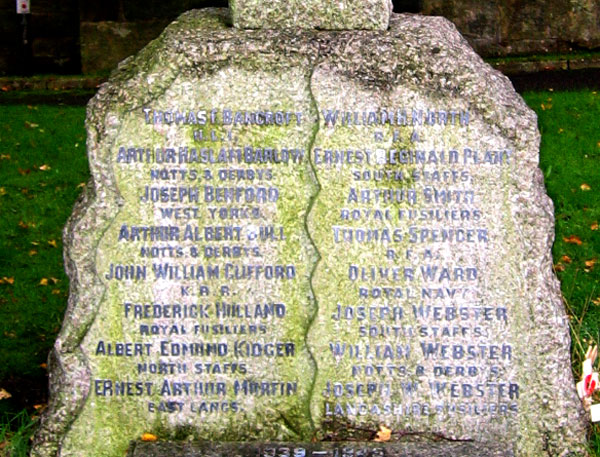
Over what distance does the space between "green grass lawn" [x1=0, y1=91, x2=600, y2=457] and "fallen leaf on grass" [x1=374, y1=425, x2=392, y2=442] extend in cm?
89

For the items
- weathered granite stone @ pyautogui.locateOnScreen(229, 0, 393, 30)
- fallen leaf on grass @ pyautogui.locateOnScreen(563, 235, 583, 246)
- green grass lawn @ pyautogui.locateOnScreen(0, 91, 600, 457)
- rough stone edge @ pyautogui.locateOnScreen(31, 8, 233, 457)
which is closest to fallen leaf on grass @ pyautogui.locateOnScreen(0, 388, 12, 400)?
green grass lawn @ pyautogui.locateOnScreen(0, 91, 600, 457)

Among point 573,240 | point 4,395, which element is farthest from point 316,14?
point 573,240

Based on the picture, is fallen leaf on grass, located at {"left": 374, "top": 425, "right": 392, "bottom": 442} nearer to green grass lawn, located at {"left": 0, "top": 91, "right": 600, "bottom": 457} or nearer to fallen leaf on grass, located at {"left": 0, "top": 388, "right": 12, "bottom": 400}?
green grass lawn, located at {"left": 0, "top": 91, "right": 600, "bottom": 457}

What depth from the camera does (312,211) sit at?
443 cm

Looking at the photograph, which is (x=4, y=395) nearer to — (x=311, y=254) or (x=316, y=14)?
(x=311, y=254)

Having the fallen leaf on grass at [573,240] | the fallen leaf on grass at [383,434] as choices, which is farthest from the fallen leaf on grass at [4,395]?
the fallen leaf on grass at [573,240]

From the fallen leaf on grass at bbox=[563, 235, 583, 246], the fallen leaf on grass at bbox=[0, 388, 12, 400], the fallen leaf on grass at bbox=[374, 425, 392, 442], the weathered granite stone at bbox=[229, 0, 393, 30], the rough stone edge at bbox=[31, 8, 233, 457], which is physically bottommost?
the fallen leaf on grass at bbox=[0, 388, 12, 400]

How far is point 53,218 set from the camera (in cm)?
827

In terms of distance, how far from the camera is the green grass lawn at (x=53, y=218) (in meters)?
6.02

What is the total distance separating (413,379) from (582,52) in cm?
993

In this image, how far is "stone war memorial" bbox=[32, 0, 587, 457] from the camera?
14.4 ft

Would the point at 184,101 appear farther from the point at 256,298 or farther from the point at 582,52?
the point at 582,52

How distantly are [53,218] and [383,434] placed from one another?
4.48m

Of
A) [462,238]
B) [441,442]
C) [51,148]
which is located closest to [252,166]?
[462,238]
